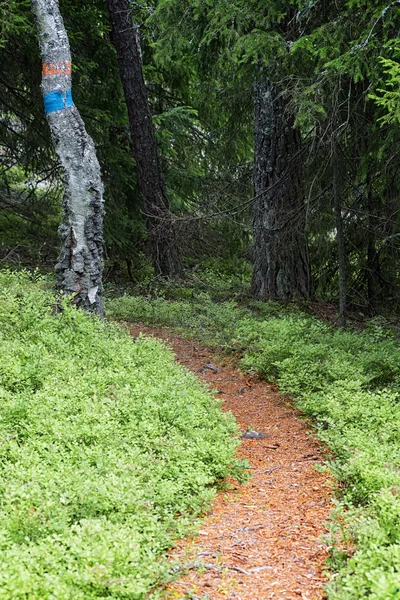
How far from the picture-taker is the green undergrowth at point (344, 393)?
3014 millimetres

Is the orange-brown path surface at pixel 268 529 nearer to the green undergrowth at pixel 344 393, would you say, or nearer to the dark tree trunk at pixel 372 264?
the green undergrowth at pixel 344 393

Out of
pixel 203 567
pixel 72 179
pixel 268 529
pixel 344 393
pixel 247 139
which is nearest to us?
pixel 203 567

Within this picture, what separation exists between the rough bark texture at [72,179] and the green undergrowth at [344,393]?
231cm

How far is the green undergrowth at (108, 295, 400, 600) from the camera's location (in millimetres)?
3014

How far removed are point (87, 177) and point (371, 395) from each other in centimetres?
416

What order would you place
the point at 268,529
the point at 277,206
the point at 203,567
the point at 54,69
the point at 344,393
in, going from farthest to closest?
the point at 277,206 < the point at 54,69 < the point at 344,393 < the point at 268,529 < the point at 203,567

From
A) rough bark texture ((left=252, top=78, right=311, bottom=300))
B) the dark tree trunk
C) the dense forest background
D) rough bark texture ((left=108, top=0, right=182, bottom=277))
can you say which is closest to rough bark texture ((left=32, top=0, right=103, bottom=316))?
the dense forest background

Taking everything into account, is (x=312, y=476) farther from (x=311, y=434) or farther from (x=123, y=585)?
(x=123, y=585)

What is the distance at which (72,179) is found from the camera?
716 centimetres

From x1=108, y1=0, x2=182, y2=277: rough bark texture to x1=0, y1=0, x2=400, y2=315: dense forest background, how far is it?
65 mm

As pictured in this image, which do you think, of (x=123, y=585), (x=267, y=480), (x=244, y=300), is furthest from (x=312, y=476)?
(x=244, y=300)

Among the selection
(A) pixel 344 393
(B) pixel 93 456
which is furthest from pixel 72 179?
(B) pixel 93 456

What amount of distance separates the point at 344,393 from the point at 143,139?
8.44 m

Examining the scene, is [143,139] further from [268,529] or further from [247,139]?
[268,529]
